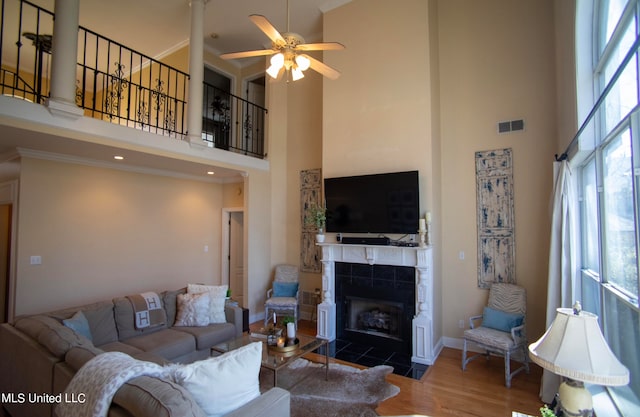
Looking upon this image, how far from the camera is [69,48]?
3.43m

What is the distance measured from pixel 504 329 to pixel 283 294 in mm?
3457

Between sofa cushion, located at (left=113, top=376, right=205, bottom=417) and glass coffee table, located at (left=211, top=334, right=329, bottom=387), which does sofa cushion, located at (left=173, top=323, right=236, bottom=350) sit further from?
sofa cushion, located at (left=113, top=376, right=205, bottom=417)

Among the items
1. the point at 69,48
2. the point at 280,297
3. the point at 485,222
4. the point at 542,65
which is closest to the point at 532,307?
the point at 485,222

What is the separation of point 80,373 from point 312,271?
14.1 feet

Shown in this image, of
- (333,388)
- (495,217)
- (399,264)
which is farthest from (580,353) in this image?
(495,217)

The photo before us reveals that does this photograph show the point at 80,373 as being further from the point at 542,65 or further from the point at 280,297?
the point at 542,65

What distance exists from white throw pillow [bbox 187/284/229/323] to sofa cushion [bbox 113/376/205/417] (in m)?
2.50

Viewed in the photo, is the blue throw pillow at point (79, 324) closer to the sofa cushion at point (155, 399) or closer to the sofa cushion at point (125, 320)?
the sofa cushion at point (125, 320)

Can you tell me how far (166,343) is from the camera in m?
3.48

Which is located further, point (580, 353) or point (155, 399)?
point (580, 353)

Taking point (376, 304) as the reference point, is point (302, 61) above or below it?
above

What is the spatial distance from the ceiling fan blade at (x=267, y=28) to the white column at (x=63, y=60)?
2322 mm

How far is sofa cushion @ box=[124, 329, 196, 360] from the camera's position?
11.1 feet

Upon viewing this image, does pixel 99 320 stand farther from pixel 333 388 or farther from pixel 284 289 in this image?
pixel 284 289
